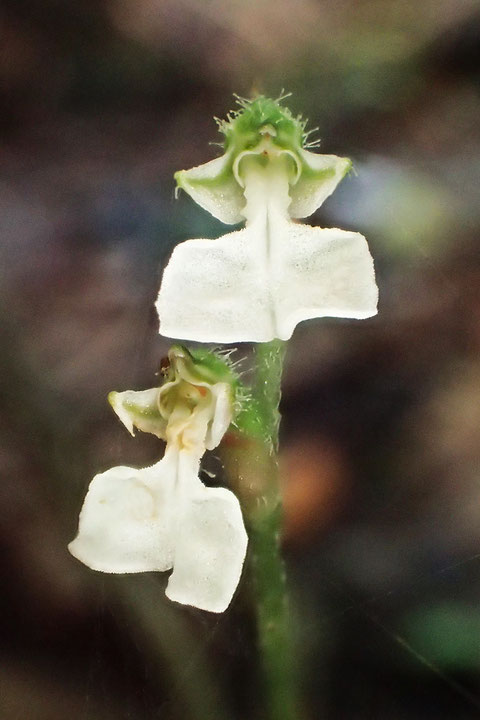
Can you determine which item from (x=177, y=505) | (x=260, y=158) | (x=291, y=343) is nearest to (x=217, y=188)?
(x=260, y=158)

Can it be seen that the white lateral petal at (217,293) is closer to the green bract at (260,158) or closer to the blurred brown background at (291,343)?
the green bract at (260,158)

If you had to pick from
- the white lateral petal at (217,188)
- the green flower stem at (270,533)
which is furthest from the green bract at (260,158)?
the green flower stem at (270,533)

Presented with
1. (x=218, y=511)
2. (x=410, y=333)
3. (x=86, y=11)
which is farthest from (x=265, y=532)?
(x=86, y=11)

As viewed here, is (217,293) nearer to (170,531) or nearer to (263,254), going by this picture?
(263,254)

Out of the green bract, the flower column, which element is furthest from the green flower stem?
the green bract

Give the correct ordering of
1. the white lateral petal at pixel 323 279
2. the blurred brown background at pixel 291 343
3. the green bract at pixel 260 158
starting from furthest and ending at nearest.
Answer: the blurred brown background at pixel 291 343
the green bract at pixel 260 158
the white lateral petal at pixel 323 279

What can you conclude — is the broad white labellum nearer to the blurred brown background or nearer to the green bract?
the green bract

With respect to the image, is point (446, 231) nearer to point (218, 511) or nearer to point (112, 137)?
point (112, 137)
